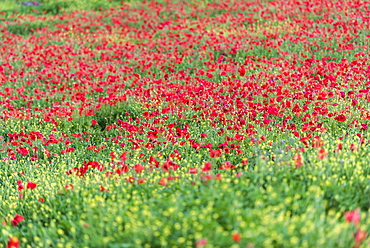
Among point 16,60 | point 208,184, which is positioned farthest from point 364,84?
point 16,60

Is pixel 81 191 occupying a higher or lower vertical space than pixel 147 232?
lower

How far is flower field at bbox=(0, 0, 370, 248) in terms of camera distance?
127 inches

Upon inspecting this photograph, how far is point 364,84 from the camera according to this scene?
24.1 ft

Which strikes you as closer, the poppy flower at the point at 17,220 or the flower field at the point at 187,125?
the flower field at the point at 187,125

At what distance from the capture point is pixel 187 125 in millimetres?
6578

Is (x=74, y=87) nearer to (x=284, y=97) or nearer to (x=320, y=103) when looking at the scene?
(x=284, y=97)

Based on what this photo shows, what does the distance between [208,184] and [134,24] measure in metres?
12.7

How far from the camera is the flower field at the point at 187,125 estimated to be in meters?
3.22

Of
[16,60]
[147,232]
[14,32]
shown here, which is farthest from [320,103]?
[14,32]

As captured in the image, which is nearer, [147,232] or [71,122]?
[147,232]

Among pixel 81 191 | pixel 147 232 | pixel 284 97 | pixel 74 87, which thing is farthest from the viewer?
pixel 74 87

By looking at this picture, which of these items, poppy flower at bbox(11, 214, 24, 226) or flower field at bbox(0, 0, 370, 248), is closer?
flower field at bbox(0, 0, 370, 248)

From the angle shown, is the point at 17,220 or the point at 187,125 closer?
the point at 17,220

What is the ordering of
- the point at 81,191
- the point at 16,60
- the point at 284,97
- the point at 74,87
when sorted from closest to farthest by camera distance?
the point at 81,191, the point at 284,97, the point at 74,87, the point at 16,60
